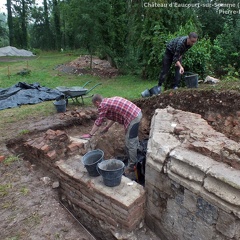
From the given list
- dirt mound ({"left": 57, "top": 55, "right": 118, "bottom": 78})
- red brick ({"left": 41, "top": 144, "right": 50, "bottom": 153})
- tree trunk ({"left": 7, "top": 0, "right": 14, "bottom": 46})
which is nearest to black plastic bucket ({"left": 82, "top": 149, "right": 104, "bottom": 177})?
red brick ({"left": 41, "top": 144, "right": 50, "bottom": 153})

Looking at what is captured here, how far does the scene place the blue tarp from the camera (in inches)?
285

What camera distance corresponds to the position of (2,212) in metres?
2.88

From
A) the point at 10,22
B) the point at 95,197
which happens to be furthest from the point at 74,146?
the point at 10,22

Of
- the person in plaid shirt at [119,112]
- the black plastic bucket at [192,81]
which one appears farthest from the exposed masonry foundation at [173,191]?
the black plastic bucket at [192,81]

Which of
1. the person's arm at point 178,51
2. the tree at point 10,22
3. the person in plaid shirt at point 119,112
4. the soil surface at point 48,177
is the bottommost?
the soil surface at point 48,177

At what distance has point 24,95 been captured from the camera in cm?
775

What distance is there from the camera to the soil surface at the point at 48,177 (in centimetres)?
271

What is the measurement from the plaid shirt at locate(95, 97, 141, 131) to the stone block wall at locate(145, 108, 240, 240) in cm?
55

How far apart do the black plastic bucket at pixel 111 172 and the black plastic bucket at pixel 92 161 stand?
0.11 meters

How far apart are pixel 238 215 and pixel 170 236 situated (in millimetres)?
1021

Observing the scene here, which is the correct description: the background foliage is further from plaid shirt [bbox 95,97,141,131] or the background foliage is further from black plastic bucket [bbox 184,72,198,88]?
plaid shirt [bbox 95,97,141,131]

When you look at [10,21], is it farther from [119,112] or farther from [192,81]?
[119,112]

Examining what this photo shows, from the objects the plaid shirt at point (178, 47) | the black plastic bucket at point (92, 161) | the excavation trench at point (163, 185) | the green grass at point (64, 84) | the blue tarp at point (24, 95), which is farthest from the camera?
the blue tarp at point (24, 95)

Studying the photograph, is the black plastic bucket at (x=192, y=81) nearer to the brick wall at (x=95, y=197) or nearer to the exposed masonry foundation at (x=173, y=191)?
the exposed masonry foundation at (x=173, y=191)
